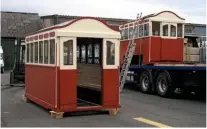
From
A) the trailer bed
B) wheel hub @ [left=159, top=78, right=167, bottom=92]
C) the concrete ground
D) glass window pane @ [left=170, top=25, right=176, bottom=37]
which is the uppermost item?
glass window pane @ [left=170, top=25, right=176, bottom=37]

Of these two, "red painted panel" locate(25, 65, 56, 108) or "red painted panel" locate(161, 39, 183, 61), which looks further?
"red painted panel" locate(161, 39, 183, 61)

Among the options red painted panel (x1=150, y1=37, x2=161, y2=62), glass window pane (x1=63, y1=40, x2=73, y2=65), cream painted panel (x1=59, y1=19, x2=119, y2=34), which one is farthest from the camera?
red painted panel (x1=150, y1=37, x2=161, y2=62)

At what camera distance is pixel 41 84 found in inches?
464

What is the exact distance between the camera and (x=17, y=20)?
4478cm

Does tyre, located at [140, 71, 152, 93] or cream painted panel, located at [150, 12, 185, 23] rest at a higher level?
cream painted panel, located at [150, 12, 185, 23]

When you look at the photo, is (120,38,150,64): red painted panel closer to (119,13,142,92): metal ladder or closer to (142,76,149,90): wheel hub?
(119,13,142,92): metal ladder

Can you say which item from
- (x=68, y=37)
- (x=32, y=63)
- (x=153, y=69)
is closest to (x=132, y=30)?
(x=153, y=69)

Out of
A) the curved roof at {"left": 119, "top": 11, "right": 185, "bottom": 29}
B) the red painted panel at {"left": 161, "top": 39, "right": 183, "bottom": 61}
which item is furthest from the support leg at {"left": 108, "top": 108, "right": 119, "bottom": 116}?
the curved roof at {"left": 119, "top": 11, "right": 185, "bottom": 29}

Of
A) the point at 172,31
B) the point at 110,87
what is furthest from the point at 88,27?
the point at 172,31

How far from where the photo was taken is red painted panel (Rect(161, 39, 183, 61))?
1756 centimetres

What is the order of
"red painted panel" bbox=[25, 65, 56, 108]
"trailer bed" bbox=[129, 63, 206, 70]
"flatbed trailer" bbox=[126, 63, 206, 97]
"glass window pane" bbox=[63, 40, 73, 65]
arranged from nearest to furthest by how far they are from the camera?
"glass window pane" bbox=[63, 40, 73, 65]
"red painted panel" bbox=[25, 65, 56, 108]
"trailer bed" bbox=[129, 63, 206, 70]
"flatbed trailer" bbox=[126, 63, 206, 97]

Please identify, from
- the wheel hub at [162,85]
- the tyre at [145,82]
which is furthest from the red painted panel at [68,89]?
the tyre at [145,82]

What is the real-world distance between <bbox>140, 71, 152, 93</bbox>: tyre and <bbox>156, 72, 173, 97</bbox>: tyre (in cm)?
68

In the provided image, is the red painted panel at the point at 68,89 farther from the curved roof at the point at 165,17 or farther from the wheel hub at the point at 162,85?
the curved roof at the point at 165,17
